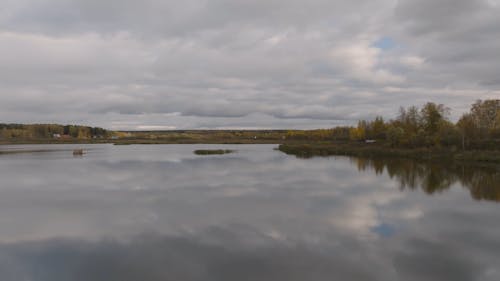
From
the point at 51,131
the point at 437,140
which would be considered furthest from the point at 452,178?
the point at 51,131

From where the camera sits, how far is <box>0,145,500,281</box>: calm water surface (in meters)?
7.74

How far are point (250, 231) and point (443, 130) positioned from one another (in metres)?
38.9

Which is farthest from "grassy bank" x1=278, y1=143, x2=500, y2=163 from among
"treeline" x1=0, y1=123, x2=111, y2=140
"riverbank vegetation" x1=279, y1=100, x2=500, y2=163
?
"treeline" x1=0, y1=123, x2=111, y2=140

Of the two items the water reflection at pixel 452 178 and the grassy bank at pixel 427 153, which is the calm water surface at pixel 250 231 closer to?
the water reflection at pixel 452 178

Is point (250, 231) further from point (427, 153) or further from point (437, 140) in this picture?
point (437, 140)

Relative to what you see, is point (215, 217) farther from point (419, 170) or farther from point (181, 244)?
point (419, 170)

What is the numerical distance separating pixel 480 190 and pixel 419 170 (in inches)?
359

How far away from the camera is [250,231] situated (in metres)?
10.7

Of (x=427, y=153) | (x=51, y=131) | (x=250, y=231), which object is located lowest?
(x=250, y=231)

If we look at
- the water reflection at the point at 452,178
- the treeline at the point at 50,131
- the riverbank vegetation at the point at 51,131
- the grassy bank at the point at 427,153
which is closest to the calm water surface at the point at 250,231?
the water reflection at the point at 452,178

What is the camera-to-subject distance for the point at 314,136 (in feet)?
337

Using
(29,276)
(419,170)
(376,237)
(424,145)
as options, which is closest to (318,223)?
(376,237)

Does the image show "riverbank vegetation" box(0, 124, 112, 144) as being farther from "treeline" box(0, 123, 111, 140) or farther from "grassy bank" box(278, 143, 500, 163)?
"grassy bank" box(278, 143, 500, 163)

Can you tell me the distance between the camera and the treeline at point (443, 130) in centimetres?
4009
